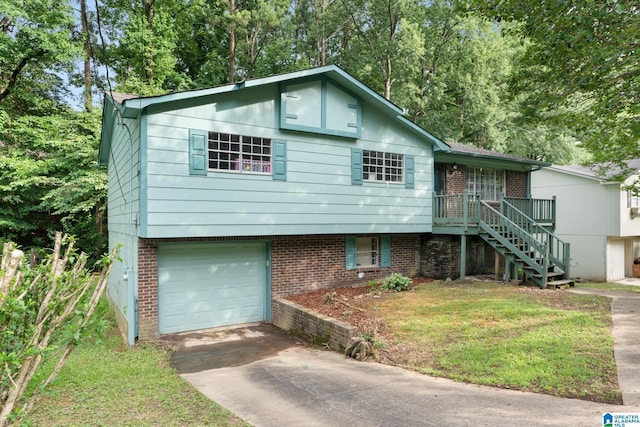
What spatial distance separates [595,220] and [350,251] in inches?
529

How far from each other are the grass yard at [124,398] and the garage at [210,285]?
81.0 inches

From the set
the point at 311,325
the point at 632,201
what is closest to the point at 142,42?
the point at 311,325

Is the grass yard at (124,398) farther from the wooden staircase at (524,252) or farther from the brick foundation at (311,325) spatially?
the wooden staircase at (524,252)

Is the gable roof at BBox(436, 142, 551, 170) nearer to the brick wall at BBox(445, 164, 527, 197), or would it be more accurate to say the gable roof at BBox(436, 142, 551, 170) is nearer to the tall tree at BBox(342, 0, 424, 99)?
the brick wall at BBox(445, 164, 527, 197)

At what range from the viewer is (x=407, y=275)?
13.1 meters

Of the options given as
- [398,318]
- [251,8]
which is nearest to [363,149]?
[398,318]

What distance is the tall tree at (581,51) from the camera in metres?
6.53

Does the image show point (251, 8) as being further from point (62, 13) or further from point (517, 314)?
point (517, 314)

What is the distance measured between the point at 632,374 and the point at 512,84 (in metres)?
7.94

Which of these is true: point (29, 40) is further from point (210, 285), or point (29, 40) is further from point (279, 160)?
point (210, 285)

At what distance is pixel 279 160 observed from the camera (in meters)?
9.80

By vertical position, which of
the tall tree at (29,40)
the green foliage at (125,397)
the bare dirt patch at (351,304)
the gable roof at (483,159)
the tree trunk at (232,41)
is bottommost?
the green foliage at (125,397)

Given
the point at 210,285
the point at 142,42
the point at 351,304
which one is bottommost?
the point at 351,304

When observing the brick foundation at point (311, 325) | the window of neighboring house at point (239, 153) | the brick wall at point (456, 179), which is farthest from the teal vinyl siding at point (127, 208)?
the brick wall at point (456, 179)
